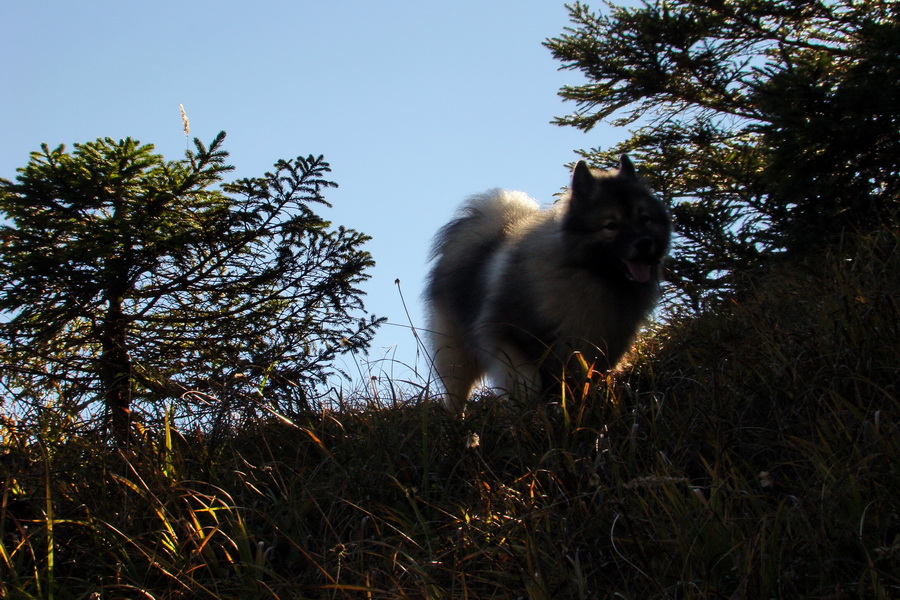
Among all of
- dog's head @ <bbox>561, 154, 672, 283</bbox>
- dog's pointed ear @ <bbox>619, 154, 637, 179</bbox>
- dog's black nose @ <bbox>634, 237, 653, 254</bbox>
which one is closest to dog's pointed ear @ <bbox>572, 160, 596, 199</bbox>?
dog's head @ <bbox>561, 154, 672, 283</bbox>

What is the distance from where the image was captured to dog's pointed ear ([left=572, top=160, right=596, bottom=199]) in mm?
5738

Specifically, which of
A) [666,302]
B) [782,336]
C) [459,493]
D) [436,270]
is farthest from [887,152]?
[459,493]

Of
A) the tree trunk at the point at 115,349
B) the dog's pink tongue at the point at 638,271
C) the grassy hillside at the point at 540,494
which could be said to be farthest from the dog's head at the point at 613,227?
the tree trunk at the point at 115,349

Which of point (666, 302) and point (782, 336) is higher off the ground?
point (666, 302)

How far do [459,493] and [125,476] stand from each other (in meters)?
1.56

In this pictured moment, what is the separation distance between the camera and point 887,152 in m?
6.52

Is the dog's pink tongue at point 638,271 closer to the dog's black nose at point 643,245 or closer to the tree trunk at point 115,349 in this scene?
the dog's black nose at point 643,245

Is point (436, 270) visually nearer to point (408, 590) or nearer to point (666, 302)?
point (666, 302)

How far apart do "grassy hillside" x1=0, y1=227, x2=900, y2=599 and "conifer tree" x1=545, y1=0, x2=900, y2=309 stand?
79.2 inches

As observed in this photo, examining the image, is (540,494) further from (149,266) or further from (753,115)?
(753,115)

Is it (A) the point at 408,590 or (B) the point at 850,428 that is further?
(B) the point at 850,428

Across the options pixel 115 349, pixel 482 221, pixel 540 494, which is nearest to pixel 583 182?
pixel 482 221

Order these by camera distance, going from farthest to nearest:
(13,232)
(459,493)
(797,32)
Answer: (797,32) < (13,232) < (459,493)

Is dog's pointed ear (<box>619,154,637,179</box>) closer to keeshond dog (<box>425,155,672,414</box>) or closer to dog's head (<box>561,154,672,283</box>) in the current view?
keeshond dog (<box>425,155,672,414</box>)
